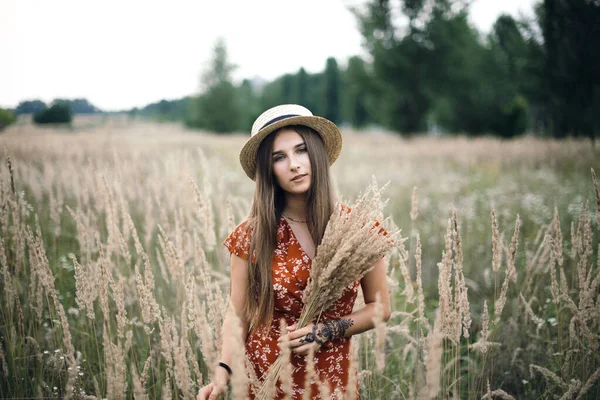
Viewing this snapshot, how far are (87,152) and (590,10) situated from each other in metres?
12.5

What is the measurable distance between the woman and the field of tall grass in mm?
171

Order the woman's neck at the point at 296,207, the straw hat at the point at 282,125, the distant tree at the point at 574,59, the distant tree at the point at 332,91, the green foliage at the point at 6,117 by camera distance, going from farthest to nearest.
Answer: the distant tree at the point at 332,91 → the distant tree at the point at 574,59 → the green foliage at the point at 6,117 → the woman's neck at the point at 296,207 → the straw hat at the point at 282,125

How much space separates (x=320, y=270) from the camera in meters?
1.29

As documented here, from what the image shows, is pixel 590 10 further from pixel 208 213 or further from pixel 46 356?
pixel 46 356

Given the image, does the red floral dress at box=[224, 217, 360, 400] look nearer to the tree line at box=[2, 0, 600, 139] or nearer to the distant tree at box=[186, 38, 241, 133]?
the tree line at box=[2, 0, 600, 139]

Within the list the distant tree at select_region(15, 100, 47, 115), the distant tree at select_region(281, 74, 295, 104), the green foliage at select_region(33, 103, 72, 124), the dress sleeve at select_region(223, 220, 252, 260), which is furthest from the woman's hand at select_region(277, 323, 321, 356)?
the distant tree at select_region(281, 74, 295, 104)

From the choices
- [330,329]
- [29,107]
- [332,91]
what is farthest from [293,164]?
[332,91]

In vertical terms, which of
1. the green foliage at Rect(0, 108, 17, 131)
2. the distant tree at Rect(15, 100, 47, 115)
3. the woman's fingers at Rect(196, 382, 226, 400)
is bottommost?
the woman's fingers at Rect(196, 382, 226, 400)

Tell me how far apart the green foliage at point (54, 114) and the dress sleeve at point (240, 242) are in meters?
3.50

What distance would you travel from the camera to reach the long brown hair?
64.7 inches

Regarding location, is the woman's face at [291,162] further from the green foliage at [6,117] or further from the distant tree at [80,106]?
the green foliage at [6,117]

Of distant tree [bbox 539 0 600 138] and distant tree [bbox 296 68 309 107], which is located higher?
distant tree [bbox 296 68 309 107]

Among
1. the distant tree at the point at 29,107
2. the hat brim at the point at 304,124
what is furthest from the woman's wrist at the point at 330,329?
the distant tree at the point at 29,107

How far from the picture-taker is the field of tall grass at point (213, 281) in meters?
1.59
